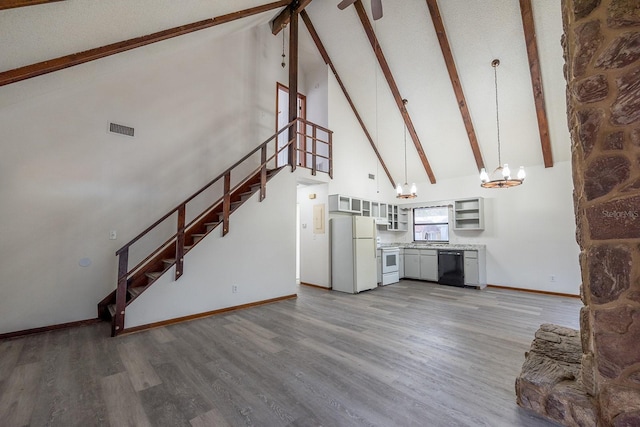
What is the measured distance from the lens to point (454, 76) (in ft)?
17.7

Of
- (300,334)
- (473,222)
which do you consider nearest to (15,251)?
(300,334)

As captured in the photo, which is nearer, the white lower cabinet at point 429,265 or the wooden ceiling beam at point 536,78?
the wooden ceiling beam at point 536,78

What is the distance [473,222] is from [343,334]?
538cm

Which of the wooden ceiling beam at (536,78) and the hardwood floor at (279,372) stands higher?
the wooden ceiling beam at (536,78)

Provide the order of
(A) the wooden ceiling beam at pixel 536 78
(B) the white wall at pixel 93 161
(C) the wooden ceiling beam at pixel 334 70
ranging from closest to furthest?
(B) the white wall at pixel 93 161 < (A) the wooden ceiling beam at pixel 536 78 < (C) the wooden ceiling beam at pixel 334 70

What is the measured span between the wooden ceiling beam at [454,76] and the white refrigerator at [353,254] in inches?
116

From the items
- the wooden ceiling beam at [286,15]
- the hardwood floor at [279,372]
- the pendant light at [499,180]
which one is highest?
the wooden ceiling beam at [286,15]

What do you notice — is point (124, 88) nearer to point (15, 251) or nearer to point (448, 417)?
point (15, 251)

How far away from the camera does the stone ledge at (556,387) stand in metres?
1.64

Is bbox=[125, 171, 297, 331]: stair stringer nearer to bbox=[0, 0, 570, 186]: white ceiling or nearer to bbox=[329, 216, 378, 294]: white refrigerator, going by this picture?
bbox=[329, 216, 378, 294]: white refrigerator

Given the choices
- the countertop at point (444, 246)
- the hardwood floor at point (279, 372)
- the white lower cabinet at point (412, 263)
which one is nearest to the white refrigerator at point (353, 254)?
the countertop at point (444, 246)

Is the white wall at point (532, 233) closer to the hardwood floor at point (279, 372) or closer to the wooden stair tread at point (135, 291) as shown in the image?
the hardwood floor at point (279, 372)

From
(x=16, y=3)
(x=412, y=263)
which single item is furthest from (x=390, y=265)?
(x=16, y=3)

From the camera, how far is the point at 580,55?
1.67 meters
